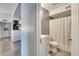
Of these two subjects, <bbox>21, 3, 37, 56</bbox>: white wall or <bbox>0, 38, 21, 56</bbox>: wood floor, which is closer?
<bbox>0, 38, 21, 56</bbox>: wood floor

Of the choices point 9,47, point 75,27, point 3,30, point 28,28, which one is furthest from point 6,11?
point 75,27

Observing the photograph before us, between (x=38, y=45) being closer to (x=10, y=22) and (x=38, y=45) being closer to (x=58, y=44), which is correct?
(x=58, y=44)

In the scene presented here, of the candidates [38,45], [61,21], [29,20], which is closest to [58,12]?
[61,21]

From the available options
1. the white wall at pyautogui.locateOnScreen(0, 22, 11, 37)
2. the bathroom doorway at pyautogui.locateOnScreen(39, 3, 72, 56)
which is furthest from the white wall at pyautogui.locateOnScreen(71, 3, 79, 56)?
the white wall at pyautogui.locateOnScreen(0, 22, 11, 37)

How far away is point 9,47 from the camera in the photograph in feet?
3.48

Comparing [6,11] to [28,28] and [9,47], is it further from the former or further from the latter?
[9,47]

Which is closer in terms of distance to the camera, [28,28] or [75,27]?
[75,27]

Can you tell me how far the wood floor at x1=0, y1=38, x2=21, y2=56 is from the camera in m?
0.98

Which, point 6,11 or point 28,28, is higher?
point 6,11

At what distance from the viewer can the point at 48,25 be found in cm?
113

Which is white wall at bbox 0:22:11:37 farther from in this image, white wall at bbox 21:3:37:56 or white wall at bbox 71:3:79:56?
white wall at bbox 71:3:79:56

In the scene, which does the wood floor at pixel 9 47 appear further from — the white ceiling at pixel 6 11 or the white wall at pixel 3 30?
the white ceiling at pixel 6 11

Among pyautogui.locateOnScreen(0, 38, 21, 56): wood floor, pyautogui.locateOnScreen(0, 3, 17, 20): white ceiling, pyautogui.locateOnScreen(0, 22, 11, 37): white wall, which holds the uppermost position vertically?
pyautogui.locateOnScreen(0, 3, 17, 20): white ceiling

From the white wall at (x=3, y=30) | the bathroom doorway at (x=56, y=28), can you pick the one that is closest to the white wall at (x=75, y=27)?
the bathroom doorway at (x=56, y=28)
